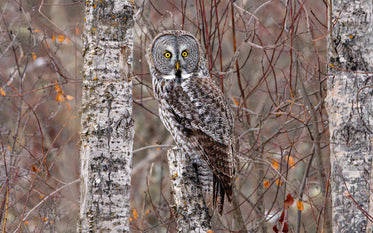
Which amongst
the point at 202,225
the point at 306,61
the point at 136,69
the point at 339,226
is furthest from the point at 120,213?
the point at 136,69

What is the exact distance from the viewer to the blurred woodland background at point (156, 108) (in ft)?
13.1

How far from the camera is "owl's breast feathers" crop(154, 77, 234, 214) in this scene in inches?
140

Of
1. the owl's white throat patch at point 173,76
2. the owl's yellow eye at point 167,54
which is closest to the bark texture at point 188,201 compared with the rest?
the owl's white throat patch at point 173,76

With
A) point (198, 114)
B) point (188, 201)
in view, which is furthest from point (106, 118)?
point (198, 114)

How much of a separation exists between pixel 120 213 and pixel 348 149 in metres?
1.47

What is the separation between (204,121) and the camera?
143 inches

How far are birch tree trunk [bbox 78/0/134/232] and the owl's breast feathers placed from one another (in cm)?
66

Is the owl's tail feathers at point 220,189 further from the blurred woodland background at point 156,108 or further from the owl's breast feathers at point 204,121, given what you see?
the blurred woodland background at point 156,108

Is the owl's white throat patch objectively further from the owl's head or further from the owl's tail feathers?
the owl's tail feathers

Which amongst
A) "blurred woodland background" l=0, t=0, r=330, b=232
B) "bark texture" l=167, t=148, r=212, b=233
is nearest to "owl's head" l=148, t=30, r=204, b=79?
"blurred woodland background" l=0, t=0, r=330, b=232

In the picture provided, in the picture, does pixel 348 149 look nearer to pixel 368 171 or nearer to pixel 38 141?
pixel 368 171

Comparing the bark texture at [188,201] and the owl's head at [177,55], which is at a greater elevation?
the owl's head at [177,55]

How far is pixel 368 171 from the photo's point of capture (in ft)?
10.8

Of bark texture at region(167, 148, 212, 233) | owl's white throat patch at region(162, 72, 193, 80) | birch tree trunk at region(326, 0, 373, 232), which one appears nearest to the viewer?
bark texture at region(167, 148, 212, 233)
